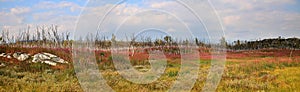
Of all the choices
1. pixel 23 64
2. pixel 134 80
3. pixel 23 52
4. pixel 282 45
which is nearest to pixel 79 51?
pixel 23 52

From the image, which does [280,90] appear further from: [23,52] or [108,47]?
[108,47]

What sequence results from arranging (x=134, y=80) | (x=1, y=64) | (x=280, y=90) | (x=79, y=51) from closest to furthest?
(x=280, y=90), (x=134, y=80), (x=1, y=64), (x=79, y=51)

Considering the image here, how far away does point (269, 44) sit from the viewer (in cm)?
5769

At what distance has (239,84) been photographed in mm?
14781

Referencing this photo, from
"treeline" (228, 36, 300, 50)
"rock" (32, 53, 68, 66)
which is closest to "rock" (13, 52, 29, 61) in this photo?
"rock" (32, 53, 68, 66)

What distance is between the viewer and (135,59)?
30.1 metres

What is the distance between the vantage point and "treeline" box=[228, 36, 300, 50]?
54000 millimetres

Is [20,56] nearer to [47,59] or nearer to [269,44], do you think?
[47,59]

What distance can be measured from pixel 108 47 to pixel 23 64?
2202 cm

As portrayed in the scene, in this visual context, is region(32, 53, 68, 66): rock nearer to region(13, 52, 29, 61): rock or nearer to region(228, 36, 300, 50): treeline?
region(13, 52, 29, 61): rock

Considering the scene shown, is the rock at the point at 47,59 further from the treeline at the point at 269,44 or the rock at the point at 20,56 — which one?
the treeline at the point at 269,44

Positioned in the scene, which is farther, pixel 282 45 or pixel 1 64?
pixel 282 45

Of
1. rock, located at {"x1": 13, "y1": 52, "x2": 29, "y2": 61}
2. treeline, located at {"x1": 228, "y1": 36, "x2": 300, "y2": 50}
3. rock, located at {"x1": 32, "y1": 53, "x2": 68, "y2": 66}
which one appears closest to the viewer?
rock, located at {"x1": 32, "y1": 53, "x2": 68, "y2": 66}

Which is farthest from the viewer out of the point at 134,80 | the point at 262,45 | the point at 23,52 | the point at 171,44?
the point at 262,45
